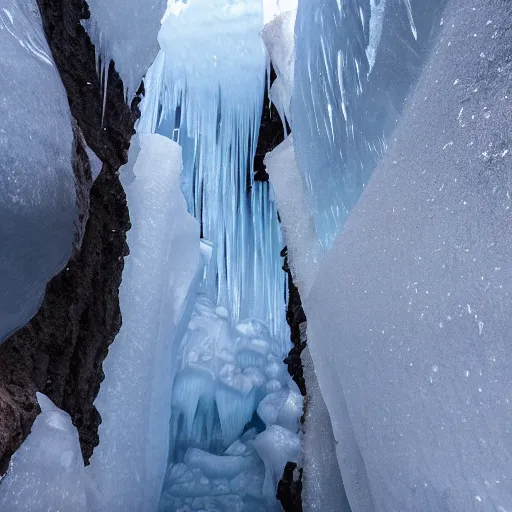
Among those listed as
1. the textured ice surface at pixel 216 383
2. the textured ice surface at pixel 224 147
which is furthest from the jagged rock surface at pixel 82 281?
the textured ice surface at pixel 224 147

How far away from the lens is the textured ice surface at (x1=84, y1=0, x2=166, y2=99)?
9.27 feet

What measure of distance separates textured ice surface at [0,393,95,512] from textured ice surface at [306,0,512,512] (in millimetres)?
1104

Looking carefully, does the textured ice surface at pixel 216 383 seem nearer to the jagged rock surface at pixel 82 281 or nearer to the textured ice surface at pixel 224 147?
the textured ice surface at pixel 224 147

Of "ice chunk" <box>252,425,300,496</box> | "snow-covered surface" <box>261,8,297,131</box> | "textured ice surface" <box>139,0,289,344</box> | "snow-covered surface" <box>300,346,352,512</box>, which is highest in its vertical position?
"textured ice surface" <box>139,0,289,344</box>

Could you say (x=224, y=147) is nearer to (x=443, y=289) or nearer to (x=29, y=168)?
(x=29, y=168)

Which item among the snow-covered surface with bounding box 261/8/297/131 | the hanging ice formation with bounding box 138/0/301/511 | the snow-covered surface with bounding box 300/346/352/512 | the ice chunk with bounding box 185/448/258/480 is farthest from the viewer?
the hanging ice formation with bounding box 138/0/301/511

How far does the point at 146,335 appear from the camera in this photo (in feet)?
10.6

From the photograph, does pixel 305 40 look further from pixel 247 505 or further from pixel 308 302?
pixel 247 505

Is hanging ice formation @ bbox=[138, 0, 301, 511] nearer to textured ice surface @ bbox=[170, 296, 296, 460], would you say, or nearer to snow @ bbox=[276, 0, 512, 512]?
textured ice surface @ bbox=[170, 296, 296, 460]

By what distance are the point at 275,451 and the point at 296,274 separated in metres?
1.44

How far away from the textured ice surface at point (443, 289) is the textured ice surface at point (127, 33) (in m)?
1.72

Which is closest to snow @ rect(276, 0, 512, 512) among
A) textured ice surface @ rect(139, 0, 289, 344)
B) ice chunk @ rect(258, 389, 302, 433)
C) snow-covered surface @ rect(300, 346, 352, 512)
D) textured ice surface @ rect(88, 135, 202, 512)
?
snow-covered surface @ rect(300, 346, 352, 512)

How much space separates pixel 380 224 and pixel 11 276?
1120mm

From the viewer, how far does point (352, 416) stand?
2.11 metres
